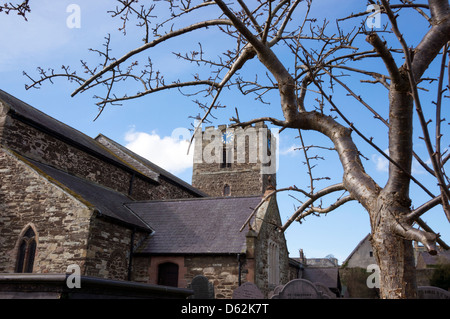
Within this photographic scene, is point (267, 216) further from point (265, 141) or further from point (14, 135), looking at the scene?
point (265, 141)

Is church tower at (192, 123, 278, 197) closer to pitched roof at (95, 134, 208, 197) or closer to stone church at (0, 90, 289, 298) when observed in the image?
pitched roof at (95, 134, 208, 197)

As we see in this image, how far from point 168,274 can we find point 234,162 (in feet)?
80.7

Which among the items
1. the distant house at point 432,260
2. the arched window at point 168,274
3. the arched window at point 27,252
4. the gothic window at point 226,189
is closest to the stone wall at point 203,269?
the arched window at point 168,274

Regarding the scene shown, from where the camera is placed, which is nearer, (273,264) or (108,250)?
(108,250)

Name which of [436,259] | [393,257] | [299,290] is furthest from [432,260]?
[393,257]

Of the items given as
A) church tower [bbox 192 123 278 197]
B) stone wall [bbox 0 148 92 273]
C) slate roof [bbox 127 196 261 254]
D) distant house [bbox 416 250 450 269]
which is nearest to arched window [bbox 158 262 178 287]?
slate roof [bbox 127 196 261 254]

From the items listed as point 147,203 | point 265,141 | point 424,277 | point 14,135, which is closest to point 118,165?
point 147,203

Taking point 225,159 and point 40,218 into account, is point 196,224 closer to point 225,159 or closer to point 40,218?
point 40,218

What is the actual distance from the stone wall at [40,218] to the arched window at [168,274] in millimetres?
3542

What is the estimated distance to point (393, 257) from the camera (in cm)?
302

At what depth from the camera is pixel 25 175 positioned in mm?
14016

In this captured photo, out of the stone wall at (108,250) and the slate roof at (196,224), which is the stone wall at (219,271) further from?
the stone wall at (108,250)

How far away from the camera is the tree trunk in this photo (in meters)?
2.97

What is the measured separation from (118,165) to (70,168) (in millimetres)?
3118
